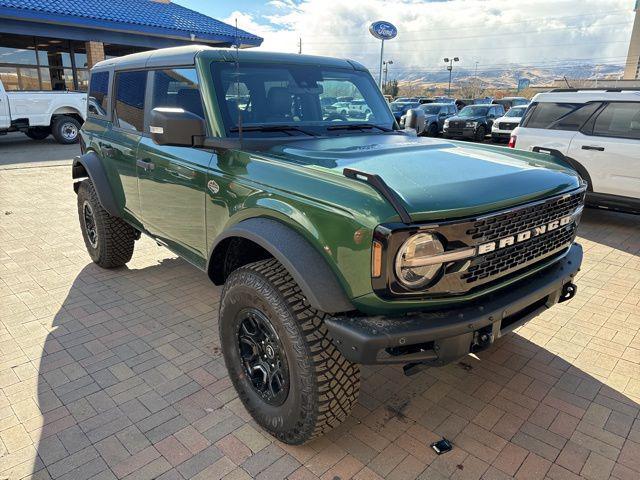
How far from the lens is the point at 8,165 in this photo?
11.6m

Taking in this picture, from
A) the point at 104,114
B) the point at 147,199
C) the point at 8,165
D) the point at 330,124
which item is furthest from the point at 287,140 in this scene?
the point at 8,165

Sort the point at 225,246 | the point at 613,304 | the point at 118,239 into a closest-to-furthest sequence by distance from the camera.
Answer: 1. the point at 225,246
2. the point at 613,304
3. the point at 118,239

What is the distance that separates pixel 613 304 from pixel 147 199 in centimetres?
419

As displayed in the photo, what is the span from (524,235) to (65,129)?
16.3 metres

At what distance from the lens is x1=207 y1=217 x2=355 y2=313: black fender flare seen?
2160 millimetres

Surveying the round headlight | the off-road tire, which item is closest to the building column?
the off-road tire

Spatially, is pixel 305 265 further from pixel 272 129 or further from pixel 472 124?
pixel 472 124

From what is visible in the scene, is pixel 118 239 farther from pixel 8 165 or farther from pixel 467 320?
pixel 8 165

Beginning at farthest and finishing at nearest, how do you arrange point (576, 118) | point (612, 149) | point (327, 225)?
point (576, 118) → point (612, 149) → point (327, 225)

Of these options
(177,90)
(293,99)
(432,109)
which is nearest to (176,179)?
(177,90)

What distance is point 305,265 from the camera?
2232 millimetres

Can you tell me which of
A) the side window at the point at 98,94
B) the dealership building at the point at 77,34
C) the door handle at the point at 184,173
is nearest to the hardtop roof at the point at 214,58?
the side window at the point at 98,94

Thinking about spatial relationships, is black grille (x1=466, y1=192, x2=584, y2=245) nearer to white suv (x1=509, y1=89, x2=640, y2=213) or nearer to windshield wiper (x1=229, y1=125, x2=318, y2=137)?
windshield wiper (x1=229, y1=125, x2=318, y2=137)

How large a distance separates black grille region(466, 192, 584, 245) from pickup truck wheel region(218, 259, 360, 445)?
0.86 metres
